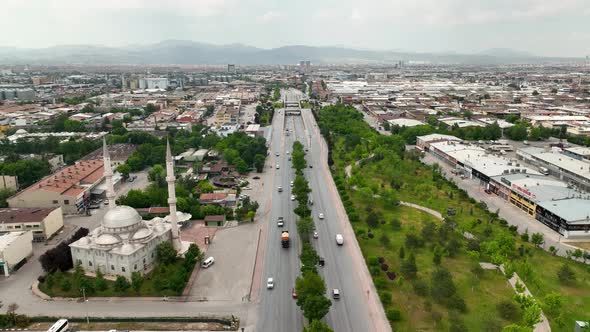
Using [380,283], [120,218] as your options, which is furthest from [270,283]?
[120,218]

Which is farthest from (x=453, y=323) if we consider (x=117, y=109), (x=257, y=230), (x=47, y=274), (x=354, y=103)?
(x=354, y=103)

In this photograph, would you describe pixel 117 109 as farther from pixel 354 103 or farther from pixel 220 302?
pixel 220 302

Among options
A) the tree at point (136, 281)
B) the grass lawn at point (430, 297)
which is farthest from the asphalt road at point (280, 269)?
the tree at point (136, 281)

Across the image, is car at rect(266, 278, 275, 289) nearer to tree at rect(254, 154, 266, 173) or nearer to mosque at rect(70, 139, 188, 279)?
mosque at rect(70, 139, 188, 279)

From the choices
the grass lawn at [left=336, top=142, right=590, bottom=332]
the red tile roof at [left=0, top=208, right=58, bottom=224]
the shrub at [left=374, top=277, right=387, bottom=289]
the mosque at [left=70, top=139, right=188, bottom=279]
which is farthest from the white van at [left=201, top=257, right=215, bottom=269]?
the red tile roof at [left=0, top=208, right=58, bottom=224]

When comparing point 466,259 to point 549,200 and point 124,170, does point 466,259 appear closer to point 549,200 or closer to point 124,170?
point 549,200

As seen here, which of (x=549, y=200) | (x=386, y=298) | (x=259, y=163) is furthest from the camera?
(x=259, y=163)
